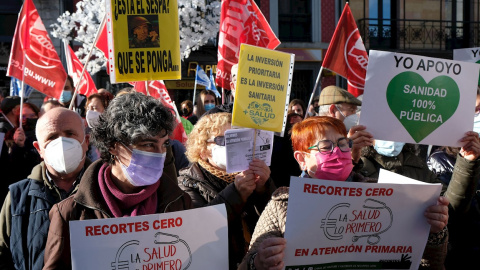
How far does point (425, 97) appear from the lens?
3322 millimetres

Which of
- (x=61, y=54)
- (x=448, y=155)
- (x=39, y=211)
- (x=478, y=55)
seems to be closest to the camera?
(x=39, y=211)

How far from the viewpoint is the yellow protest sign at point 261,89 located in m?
3.20

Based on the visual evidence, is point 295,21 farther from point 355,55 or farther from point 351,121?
point 351,121

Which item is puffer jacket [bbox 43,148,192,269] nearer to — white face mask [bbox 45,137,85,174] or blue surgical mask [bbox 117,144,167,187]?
blue surgical mask [bbox 117,144,167,187]

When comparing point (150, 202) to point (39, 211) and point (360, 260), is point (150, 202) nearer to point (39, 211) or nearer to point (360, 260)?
point (39, 211)

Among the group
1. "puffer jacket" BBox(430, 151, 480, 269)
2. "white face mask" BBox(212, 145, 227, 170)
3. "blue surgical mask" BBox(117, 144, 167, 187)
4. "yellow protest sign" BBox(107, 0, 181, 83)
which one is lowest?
"puffer jacket" BBox(430, 151, 480, 269)

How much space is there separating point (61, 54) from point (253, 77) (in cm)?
1554

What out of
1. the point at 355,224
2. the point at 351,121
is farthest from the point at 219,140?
the point at 351,121

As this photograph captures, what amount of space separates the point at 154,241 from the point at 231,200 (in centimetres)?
79

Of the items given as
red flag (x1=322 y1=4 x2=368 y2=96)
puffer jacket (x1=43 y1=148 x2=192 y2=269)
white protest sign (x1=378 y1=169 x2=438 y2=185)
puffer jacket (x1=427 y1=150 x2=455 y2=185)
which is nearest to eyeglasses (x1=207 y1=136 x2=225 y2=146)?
puffer jacket (x1=43 y1=148 x2=192 y2=269)

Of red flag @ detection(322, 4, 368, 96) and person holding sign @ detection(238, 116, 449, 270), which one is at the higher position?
red flag @ detection(322, 4, 368, 96)

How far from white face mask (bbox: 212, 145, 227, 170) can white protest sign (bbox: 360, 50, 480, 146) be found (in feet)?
2.73

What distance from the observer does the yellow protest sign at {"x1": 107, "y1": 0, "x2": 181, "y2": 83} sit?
4555mm

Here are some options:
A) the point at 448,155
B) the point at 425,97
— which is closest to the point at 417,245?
the point at 425,97
